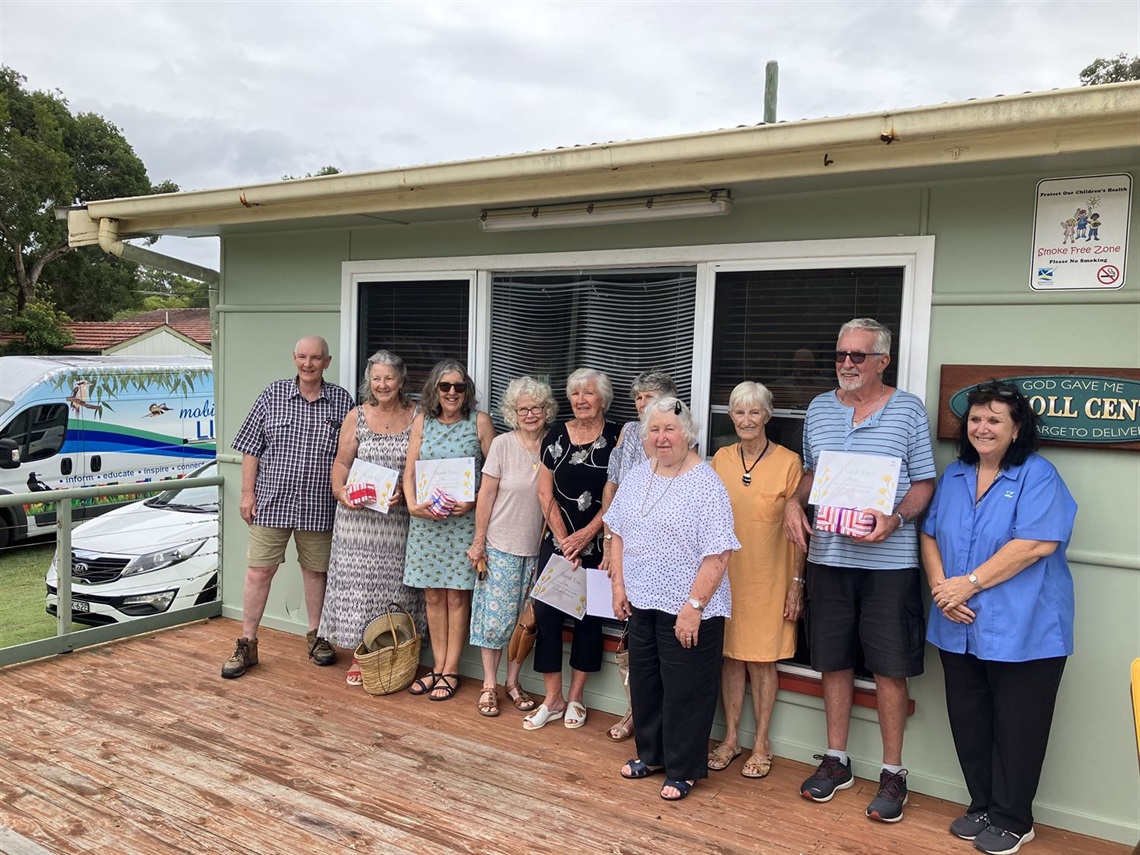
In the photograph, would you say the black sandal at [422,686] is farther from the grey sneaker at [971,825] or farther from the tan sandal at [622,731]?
the grey sneaker at [971,825]

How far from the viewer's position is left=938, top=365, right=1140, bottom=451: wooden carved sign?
2744 millimetres

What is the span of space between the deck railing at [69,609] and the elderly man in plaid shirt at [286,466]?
739 millimetres

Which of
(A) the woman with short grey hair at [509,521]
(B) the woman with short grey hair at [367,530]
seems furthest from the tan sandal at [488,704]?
(B) the woman with short grey hair at [367,530]

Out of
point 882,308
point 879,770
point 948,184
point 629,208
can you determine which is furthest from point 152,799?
point 948,184

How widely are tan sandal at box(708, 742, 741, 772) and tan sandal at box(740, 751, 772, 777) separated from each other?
0.22 feet

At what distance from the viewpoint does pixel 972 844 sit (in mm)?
2748

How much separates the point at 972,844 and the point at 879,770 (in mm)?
462

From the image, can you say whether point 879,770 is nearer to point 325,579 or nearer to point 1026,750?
point 1026,750

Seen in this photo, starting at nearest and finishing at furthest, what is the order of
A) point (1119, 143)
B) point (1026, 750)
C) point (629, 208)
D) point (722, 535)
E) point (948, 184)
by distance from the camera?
point (1119, 143) → point (1026, 750) → point (722, 535) → point (948, 184) → point (629, 208)

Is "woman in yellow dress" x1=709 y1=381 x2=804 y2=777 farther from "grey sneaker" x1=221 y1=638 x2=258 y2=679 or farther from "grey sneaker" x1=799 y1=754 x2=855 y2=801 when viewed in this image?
"grey sneaker" x1=221 y1=638 x2=258 y2=679

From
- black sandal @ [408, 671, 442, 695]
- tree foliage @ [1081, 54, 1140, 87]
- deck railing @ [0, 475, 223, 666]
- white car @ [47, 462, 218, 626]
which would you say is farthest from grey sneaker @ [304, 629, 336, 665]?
tree foliage @ [1081, 54, 1140, 87]

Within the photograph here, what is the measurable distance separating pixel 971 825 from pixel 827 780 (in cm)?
48

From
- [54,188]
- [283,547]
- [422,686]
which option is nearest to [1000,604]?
[422,686]

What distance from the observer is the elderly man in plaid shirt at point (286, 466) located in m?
4.14
